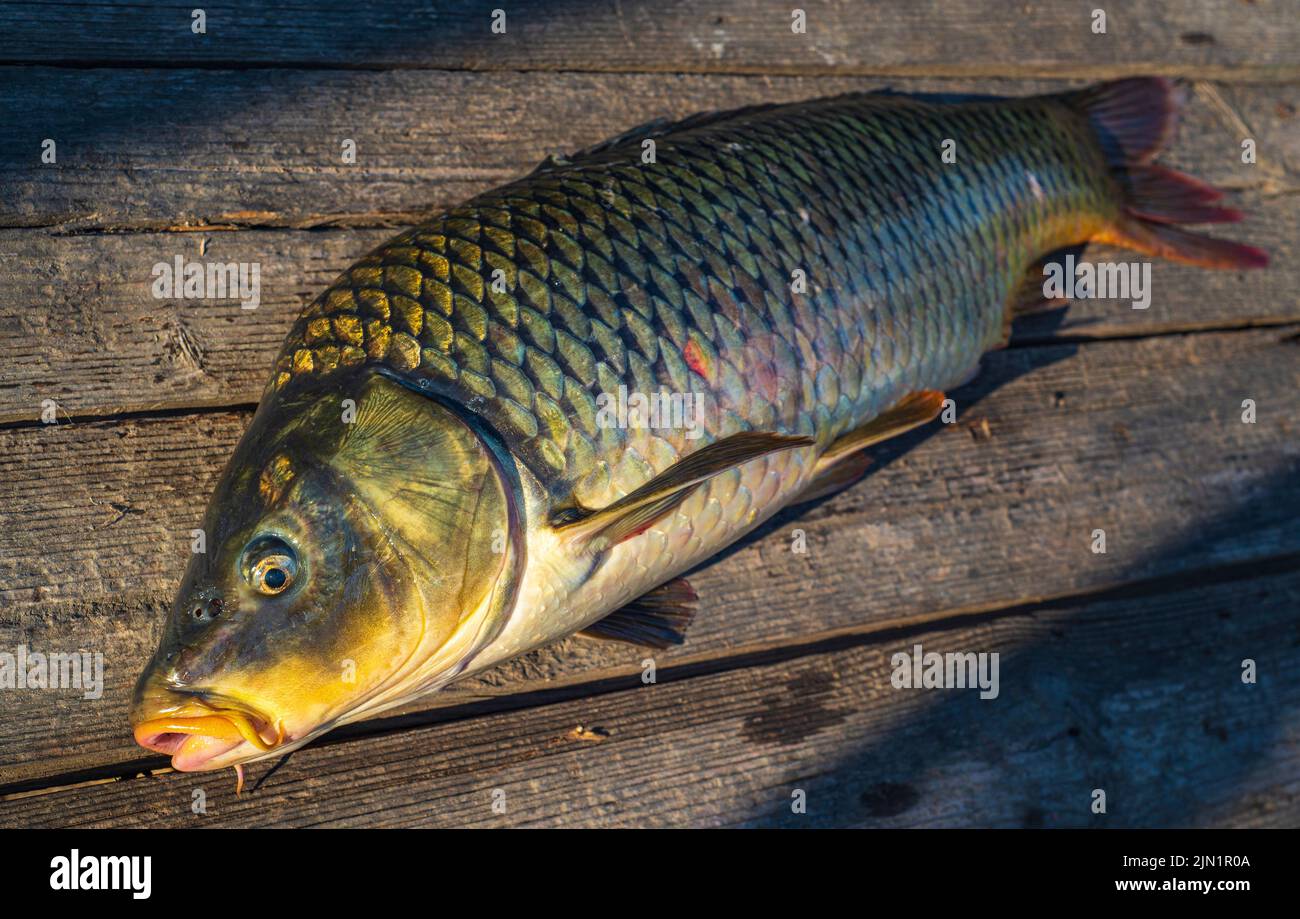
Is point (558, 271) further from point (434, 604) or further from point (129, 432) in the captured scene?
point (129, 432)

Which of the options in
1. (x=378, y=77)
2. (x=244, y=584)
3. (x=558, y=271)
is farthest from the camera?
(x=378, y=77)

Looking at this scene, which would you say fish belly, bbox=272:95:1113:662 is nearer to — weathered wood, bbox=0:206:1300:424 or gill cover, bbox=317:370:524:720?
gill cover, bbox=317:370:524:720

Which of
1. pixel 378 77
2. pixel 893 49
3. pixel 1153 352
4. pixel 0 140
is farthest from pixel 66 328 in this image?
pixel 1153 352

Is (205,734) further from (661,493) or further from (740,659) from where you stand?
(740,659)

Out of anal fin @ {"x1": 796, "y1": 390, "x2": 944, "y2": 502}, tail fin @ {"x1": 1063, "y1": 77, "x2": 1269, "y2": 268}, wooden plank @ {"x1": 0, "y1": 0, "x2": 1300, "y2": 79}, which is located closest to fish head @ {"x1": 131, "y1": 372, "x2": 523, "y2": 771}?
anal fin @ {"x1": 796, "y1": 390, "x2": 944, "y2": 502}

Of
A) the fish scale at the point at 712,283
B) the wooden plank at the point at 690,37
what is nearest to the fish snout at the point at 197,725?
the fish scale at the point at 712,283

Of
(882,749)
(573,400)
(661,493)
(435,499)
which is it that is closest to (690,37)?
(573,400)

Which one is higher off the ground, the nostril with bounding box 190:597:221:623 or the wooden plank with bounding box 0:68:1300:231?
the wooden plank with bounding box 0:68:1300:231
